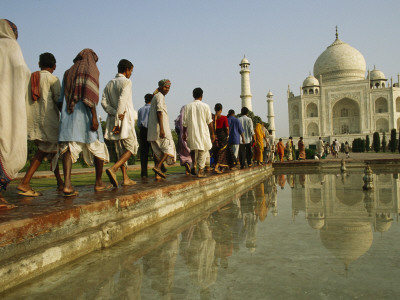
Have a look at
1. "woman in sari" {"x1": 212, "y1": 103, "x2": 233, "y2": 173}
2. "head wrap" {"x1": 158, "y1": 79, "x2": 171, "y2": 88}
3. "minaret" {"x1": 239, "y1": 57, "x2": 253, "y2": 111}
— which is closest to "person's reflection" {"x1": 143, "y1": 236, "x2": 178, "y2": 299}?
"head wrap" {"x1": 158, "y1": 79, "x2": 171, "y2": 88}

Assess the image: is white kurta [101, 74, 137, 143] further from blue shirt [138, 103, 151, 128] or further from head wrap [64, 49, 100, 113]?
blue shirt [138, 103, 151, 128]

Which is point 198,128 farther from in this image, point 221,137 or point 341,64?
point 341,64

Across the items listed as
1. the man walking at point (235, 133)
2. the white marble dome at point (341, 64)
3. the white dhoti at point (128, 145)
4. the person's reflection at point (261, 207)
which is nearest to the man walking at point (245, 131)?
the man walking at point (235, 133)

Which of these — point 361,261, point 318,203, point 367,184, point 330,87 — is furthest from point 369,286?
point 330,87

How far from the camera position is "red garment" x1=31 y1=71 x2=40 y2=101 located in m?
3.09

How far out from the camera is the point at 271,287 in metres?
1.57

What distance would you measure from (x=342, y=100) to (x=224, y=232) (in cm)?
4939

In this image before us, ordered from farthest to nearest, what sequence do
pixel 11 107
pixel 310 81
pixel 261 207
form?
pixel 310 81 < pixel 261 207 < pixel 11 107

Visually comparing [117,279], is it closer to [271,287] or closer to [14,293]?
[14,293]

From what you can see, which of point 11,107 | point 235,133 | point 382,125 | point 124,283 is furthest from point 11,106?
point 382,125

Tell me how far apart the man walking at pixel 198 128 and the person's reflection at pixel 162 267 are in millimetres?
2793

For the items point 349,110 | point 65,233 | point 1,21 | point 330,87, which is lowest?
point 65,233

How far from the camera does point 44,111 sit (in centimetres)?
315

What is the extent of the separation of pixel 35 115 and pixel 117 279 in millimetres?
2042
